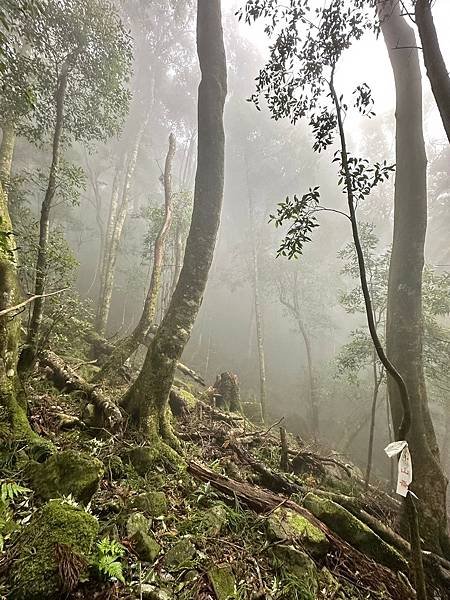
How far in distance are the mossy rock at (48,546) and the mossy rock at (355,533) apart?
2.67 m

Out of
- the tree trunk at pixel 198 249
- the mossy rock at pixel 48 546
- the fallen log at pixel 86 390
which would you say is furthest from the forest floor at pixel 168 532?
the tree trunk at pixel 198 249

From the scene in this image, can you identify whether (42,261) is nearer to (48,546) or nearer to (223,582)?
(48,546)

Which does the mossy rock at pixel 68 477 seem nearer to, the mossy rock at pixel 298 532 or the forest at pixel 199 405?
the forest at pixel 199 405

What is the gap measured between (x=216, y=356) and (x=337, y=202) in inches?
657

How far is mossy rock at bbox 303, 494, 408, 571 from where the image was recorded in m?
3.47

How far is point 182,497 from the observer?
3.59 meters

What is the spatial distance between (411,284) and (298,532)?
4.18 m

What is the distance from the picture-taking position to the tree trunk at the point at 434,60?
2678 mm

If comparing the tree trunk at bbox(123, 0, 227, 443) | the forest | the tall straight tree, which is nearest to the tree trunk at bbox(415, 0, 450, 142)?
the forest

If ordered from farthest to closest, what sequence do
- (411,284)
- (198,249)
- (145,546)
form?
(198,249), (411,284), (145,546)

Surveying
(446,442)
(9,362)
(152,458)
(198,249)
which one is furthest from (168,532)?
(446,442)

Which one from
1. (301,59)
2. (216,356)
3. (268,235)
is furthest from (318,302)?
(301,59)

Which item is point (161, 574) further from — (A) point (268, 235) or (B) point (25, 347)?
(A) point (268, 235)

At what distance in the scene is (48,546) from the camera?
2006mm
